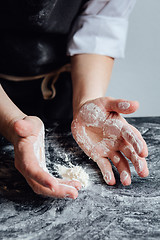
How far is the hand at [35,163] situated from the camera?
1.98 ft

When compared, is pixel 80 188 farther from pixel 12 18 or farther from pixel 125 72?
pixel 125 72

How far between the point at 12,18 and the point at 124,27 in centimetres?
37

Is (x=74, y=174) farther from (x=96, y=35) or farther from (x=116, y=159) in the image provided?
(x=96, y=35)

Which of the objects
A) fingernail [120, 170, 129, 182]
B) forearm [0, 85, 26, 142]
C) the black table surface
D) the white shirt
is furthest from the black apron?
fingernail [120, 170, 129, 182]

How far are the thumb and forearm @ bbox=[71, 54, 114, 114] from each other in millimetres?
134

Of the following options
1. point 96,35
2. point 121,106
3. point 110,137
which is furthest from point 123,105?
point 96,35

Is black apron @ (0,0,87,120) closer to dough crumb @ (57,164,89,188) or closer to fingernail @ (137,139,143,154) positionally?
dough crumb @ (57,164,89,188)

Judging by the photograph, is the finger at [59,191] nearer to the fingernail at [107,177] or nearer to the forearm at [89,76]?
the fingernail at [107,177]

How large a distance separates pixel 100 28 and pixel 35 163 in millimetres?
538

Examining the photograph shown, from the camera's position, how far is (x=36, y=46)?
925 millimetres

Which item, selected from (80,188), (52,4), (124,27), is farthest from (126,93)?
(80,188)

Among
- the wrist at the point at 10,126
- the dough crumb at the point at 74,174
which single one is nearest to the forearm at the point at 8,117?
the wrist at the point at 10,126

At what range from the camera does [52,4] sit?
826mm

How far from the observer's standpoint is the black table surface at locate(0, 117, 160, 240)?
564 mm
